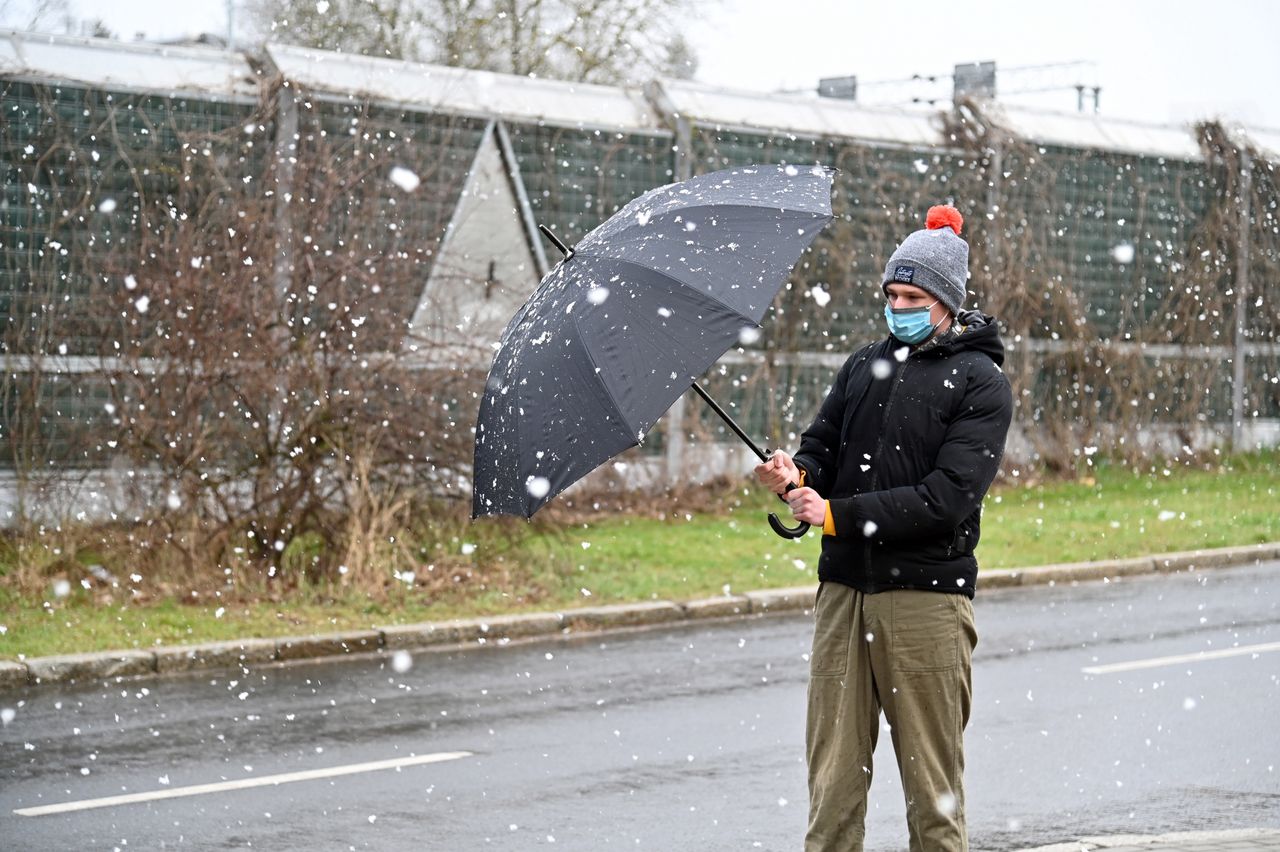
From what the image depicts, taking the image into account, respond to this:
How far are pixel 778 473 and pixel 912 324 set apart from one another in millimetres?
548

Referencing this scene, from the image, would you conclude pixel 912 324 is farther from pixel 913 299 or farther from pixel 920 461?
pixel 920 461

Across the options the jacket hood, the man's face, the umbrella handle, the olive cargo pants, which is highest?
the man's face

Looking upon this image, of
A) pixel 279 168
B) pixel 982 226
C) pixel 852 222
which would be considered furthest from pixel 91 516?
pixel 982 226

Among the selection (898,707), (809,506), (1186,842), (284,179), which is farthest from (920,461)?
(284,179)

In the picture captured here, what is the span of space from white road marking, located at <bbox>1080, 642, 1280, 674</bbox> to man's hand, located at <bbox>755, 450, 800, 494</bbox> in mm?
5749

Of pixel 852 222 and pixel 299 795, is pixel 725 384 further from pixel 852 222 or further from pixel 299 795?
pixel 299 795

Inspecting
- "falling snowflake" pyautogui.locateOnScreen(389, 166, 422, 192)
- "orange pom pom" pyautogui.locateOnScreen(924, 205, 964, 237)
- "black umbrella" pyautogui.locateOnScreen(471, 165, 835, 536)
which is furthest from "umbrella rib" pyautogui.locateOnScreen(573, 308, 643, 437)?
"falling snowflake" pyautogui.locateOnScreen(389, 166, 422, 192)

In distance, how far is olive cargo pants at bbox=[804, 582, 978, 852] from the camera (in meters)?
4.51

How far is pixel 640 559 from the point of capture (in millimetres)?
13352

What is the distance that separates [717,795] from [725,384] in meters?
10.8

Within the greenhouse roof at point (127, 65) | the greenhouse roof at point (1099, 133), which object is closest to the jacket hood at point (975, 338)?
the greenhouse roof at point (127, 65)

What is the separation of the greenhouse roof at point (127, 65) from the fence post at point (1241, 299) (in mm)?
12636

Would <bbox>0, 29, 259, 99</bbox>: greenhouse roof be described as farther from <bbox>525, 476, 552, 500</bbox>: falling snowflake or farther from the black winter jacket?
the black winter jacket

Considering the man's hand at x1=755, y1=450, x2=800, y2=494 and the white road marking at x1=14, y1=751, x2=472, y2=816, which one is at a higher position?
the man's hand at x1=755, y1=450, x2=800, y2=494
